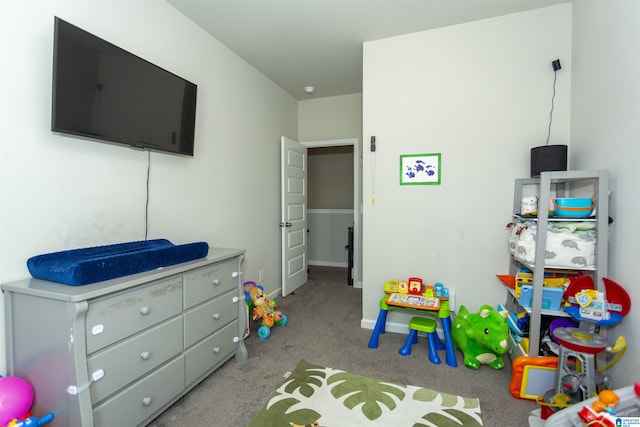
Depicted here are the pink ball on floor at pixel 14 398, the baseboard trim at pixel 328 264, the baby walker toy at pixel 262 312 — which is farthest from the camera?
the baseboard trim at pixel 328 264

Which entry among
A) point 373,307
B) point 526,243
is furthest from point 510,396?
point 373,307

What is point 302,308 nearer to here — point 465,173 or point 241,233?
point 241,233

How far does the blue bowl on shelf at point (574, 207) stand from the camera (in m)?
1.84

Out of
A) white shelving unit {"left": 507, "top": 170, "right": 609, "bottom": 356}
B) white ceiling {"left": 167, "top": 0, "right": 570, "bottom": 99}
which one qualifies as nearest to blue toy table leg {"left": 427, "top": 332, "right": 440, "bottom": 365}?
white shelving unit {"left": 507, "top": 170, "right": 609, "bottom": 356}

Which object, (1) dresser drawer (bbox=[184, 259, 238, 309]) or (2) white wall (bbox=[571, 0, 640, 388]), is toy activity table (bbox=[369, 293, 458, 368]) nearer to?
(2) white wall (bbox=[571, 0, 640, 388])

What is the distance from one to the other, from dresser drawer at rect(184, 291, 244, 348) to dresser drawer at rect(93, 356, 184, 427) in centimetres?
15

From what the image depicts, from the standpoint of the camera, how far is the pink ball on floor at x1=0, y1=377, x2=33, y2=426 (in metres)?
1.20

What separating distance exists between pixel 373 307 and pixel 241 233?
4.98 ft

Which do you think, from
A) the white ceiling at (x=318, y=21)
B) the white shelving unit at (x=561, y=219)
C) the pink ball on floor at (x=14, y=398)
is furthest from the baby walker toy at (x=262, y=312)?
the white ceiling at (x=318, y=21)

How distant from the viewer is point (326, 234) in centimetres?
563

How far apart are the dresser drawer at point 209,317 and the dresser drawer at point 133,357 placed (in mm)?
69

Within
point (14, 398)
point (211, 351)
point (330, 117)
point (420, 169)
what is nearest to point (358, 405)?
point (211, 351)

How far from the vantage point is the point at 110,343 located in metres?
1.35

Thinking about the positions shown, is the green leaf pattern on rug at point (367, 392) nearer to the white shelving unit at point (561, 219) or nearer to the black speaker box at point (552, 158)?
the white shelving unit at point (561, 219)
